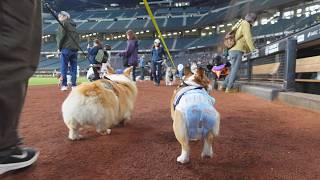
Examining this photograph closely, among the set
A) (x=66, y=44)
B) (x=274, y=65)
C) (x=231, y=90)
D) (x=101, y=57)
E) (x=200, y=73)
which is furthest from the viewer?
(x=231, y=90)

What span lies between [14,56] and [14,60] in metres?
0.02

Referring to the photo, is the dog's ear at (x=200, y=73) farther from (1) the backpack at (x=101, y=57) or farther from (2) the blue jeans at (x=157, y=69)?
(2) the blue jeans at (x=157, y=69)

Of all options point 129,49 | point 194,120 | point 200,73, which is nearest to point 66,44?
point 129,49

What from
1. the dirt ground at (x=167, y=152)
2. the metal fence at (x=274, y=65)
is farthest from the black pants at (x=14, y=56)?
the metal fence at (x=274, y=65)

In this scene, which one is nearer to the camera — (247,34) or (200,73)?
(200,73)

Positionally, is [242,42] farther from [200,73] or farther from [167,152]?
[167,152]

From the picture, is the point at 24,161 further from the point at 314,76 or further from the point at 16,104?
the point at 314,76

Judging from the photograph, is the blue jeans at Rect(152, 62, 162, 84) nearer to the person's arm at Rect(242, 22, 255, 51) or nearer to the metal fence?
the metal fence

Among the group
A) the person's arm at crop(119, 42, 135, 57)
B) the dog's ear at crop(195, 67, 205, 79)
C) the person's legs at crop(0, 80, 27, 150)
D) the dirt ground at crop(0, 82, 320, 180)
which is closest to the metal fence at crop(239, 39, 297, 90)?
the dirt ground at crop(0, 82, 320, 180)

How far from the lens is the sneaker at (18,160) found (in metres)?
1.84

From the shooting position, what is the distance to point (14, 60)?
1648 mm

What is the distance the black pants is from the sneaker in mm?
75

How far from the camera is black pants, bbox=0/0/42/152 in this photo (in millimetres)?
1603

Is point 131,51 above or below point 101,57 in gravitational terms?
above
